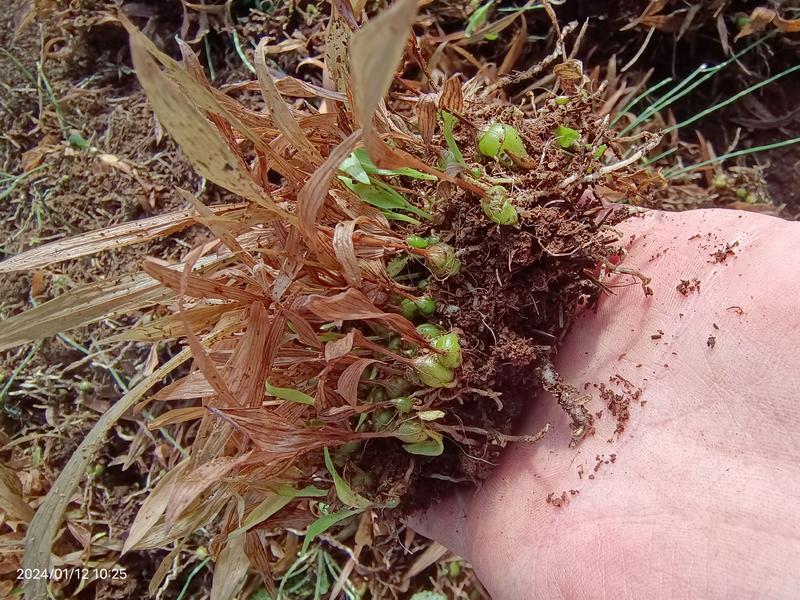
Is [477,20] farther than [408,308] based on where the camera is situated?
Yes

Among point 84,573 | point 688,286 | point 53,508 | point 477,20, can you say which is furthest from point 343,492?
point 477,20

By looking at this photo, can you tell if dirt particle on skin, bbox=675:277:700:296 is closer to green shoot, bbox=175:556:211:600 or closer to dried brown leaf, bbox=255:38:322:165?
dried brown leaf, bbox=255:38:322:165

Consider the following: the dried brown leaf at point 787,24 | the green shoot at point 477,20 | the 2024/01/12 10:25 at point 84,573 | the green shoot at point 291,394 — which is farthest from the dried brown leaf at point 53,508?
the dried brown leaf at point 787,24

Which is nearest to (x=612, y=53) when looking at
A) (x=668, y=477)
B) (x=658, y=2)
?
(x=658, y=2)

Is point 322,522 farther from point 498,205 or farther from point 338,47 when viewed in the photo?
point 338,47

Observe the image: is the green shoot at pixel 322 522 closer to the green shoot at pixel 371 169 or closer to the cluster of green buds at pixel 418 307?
the cluster of green buds at pixel 418 307

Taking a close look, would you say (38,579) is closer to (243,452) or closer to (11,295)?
(243,452)

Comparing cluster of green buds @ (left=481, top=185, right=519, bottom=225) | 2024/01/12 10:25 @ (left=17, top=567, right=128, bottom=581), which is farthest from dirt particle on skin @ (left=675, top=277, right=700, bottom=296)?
2024/01/12 10:25 @ (left=17, top=567, right=128, bottom=581)
